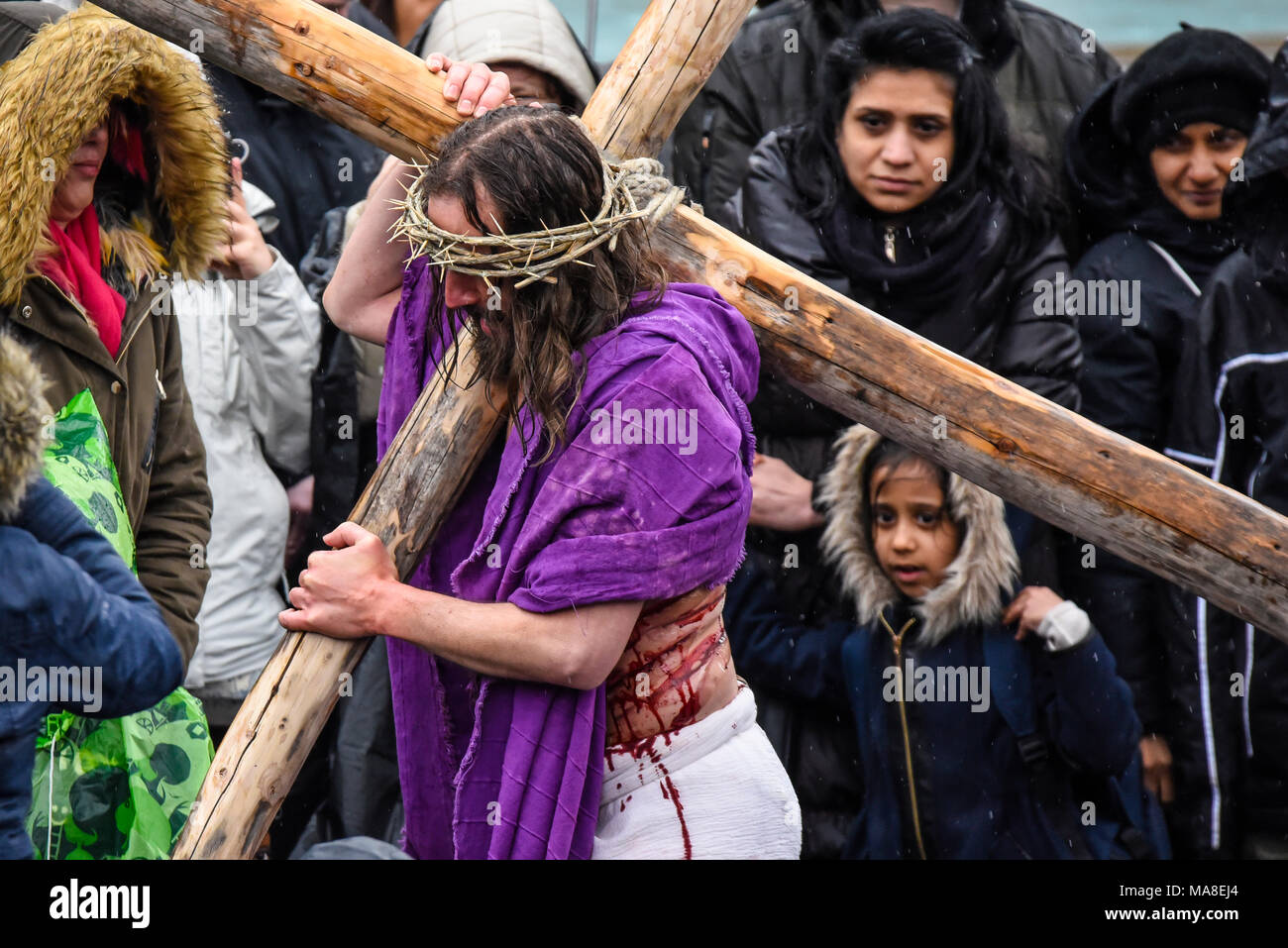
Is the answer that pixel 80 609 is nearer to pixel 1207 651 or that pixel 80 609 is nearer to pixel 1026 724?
pixel 1026 724

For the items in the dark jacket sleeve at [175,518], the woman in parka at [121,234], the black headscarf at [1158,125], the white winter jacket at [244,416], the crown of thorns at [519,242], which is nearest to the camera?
the crown of thorns at [519,242]

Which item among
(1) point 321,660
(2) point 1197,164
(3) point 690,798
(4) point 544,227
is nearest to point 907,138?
(2) point 1197,164

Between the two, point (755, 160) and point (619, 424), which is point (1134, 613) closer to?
point (755, 160)

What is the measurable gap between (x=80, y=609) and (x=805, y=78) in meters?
2.89

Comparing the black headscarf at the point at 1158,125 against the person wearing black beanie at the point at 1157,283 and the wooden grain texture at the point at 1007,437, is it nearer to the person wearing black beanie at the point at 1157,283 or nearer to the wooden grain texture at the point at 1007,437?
the person wearing black beanie at the point at 1157,283

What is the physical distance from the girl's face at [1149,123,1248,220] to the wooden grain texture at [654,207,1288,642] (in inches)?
66.6

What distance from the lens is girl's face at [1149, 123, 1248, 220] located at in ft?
15.2

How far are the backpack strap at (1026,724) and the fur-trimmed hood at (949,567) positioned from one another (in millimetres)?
95

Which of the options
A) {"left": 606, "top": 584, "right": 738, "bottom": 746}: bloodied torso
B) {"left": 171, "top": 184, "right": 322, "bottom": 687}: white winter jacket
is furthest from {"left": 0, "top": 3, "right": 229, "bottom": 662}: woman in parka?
{"left": 606, "top": 584, "right": 738, "bottom": 746}: bloodied torso

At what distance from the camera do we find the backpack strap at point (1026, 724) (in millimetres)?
4227

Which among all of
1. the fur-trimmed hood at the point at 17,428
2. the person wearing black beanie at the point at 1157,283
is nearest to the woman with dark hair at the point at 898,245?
the person wearing black beanie at the point at 1157,283

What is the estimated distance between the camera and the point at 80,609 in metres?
2.68

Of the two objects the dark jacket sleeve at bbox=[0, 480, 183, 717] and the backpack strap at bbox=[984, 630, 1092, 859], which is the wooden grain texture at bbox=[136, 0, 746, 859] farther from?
the backpack strap at bbox=[984, 630, 1092, 859]
